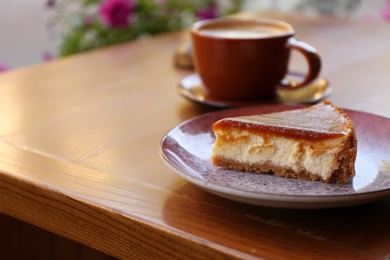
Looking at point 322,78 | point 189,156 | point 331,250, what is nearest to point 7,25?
point 322,78

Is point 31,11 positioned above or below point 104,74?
below

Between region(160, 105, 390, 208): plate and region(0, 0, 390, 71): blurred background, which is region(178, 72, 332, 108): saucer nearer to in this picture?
Answer: region(160, 105, 390, 208): plate

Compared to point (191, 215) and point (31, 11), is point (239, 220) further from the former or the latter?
point (31, 11)

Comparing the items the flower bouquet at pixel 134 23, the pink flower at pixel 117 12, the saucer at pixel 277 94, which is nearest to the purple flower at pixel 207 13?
the flower bouquet at pixel 134 23

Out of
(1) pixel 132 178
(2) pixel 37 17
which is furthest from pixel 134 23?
(2) pixel 37 17

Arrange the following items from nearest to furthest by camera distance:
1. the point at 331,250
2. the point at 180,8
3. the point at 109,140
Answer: the point at 331,250, the point at 109,140, the point at 180,8

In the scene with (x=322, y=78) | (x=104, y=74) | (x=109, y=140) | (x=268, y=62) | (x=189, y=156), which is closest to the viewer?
(x=189, y=156)

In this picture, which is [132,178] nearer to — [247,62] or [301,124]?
[301,124]
